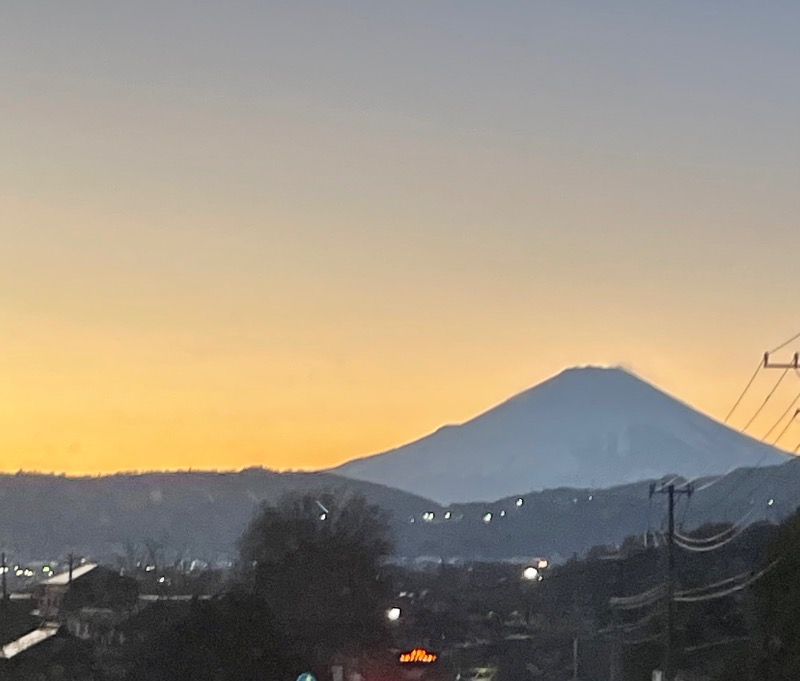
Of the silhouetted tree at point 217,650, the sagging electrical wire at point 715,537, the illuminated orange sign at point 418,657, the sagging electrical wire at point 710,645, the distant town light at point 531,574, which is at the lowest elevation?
the sagging electrical wire at point 710,645

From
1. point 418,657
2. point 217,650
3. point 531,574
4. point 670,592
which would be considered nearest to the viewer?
point 217,650

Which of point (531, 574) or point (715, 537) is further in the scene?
point (531, 574)

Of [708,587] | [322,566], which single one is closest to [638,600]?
[708,587]

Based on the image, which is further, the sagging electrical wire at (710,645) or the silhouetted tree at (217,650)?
the sagging electrical wire at (710,645)

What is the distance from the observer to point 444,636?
192ft

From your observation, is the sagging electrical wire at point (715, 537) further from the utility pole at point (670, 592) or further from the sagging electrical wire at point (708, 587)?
the utility pole at point (670, 592)

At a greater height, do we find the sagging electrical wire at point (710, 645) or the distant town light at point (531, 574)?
the distant town light at point (531, 574)

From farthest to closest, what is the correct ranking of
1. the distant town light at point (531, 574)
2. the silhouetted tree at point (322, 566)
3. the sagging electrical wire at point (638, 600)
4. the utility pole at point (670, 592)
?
the distant town light at point (531, 574), the silhouetted tree at point (322, 566), the sagging electrical wire at point (638, 600), the utility pole at point (670, 592)

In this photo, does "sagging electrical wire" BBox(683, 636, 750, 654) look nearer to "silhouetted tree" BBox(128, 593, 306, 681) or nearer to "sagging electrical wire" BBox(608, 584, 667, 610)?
"sagging electrical wire" BBox(608, 584, 667, 610)

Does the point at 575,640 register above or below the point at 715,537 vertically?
below

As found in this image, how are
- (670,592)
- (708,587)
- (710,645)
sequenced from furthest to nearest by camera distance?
(708,587) < (710,645) < (670,592)

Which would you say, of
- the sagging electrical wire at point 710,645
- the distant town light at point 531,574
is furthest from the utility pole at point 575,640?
the distant town light at point 531,574

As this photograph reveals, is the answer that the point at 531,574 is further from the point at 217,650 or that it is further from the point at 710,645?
the point at 217,650

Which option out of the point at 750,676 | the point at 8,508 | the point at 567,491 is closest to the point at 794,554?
the point at 750,676
